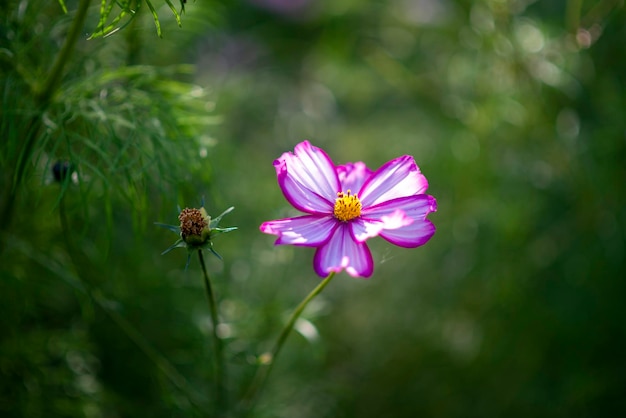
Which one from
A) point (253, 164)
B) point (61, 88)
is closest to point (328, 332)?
point (253, 164)

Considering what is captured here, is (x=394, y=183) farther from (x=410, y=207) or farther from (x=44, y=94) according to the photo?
(x=44, y=94)

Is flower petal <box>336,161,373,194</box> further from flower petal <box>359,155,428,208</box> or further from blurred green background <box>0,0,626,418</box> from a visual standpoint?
blurred green background <box>0,0,626,418</box>

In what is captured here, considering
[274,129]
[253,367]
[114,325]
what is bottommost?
[253,367]

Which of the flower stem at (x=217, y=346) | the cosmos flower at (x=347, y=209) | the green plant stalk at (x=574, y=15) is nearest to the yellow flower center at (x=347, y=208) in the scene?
the cosmos flower at (x=347, y=209)

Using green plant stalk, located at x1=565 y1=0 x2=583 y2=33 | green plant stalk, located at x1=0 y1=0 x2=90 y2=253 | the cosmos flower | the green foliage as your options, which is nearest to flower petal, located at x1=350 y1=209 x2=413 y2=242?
the cosmos flower

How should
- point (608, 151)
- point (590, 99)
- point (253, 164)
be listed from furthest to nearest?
point (253, 164), point (590, 99), point (608, 151)

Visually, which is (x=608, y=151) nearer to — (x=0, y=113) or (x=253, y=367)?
(x=253, y=367)

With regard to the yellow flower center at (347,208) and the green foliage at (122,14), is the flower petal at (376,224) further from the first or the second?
the green foliage at (122,14)
